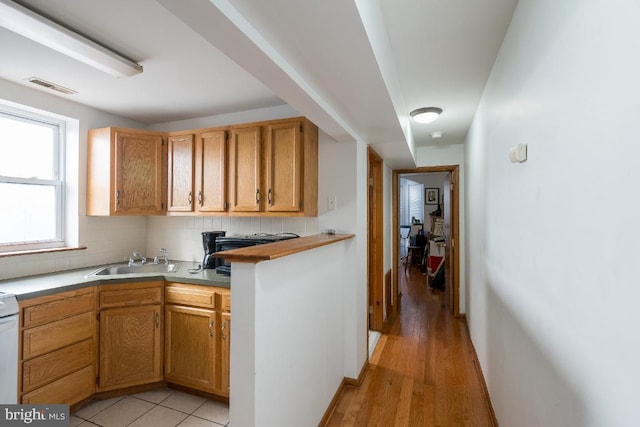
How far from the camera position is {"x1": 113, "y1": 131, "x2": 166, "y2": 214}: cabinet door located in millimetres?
2709

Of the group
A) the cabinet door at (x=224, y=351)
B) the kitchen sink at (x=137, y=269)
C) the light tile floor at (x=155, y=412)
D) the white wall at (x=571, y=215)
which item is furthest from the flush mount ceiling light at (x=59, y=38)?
the light tile floor at (x=155, y=412)

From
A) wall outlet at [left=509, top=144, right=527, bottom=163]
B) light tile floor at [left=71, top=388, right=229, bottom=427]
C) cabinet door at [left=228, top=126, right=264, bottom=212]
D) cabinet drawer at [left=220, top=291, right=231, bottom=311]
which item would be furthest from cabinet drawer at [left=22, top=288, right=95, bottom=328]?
wall outlet at [left=509, top=144, right=527, bottom=163]

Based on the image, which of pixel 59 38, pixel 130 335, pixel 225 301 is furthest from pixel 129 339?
pixel 59 38

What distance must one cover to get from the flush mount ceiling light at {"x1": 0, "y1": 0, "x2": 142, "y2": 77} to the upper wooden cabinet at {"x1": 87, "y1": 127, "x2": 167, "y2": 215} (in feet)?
3.07

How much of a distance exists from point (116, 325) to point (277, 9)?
2478mm

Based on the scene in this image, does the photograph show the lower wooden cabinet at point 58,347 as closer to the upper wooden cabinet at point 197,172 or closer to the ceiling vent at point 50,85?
the upper wooden cabinet at point 197,172

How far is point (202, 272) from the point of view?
2496 mm

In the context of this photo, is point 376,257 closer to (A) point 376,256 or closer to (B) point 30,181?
(A) point 376,256

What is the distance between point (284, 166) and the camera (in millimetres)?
2420

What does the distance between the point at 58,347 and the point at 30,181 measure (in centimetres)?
144

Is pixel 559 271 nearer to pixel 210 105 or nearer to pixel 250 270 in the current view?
pixel 250 270

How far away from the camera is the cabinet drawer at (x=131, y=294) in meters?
2.29

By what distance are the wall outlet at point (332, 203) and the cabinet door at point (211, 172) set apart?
0.93 metres

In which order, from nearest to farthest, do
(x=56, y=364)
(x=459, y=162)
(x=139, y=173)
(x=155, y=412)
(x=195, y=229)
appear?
(x=56, y=364)
(x=155, y=412)
(x=139, y=173)
(x=195, y=229)
(x=459, y=162)
